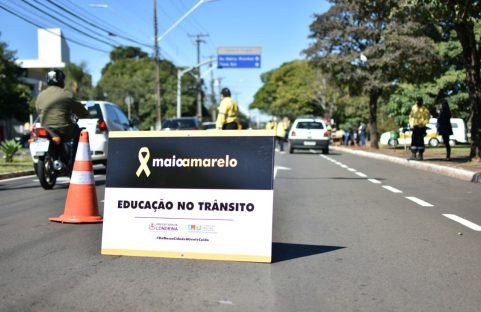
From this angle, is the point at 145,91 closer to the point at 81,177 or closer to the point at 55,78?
the point at 55,78

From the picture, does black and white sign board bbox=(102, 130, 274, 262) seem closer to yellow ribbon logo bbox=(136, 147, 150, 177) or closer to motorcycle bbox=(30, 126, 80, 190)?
yellow ribbon logo bbox=(136, 147, 150, 177)

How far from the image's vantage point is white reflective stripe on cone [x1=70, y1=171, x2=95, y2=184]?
647 cm

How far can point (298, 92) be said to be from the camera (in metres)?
80.4

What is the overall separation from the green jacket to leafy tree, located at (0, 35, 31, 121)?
44622 mm

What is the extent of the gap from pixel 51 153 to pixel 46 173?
0.48 meters

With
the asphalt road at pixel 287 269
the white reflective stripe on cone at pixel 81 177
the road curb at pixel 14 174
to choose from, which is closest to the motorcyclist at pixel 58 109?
the asphalt road at pixel 287 269

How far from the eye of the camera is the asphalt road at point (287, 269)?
150 inches

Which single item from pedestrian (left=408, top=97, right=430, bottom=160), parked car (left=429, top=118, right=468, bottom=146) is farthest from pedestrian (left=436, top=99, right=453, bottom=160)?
parked car (left=429, top=118, right=468, bottom=146)

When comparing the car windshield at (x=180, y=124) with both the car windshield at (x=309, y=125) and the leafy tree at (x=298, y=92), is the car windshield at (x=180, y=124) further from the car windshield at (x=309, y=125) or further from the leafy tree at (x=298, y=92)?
the leafy tree at (x=298, y=92)

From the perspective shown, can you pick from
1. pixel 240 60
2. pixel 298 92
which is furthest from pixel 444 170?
pixel 298 92

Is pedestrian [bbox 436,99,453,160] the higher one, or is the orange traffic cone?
pedestrian [bbox 436,99,453,160]

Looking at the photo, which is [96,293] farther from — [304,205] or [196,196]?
[304,205]

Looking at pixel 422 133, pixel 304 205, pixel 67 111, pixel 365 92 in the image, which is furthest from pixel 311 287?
pixel 365 92

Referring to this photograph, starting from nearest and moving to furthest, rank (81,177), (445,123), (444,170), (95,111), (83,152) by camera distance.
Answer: (81,177)
(83,152)
(95,111)
(444,170)
(445,123)
